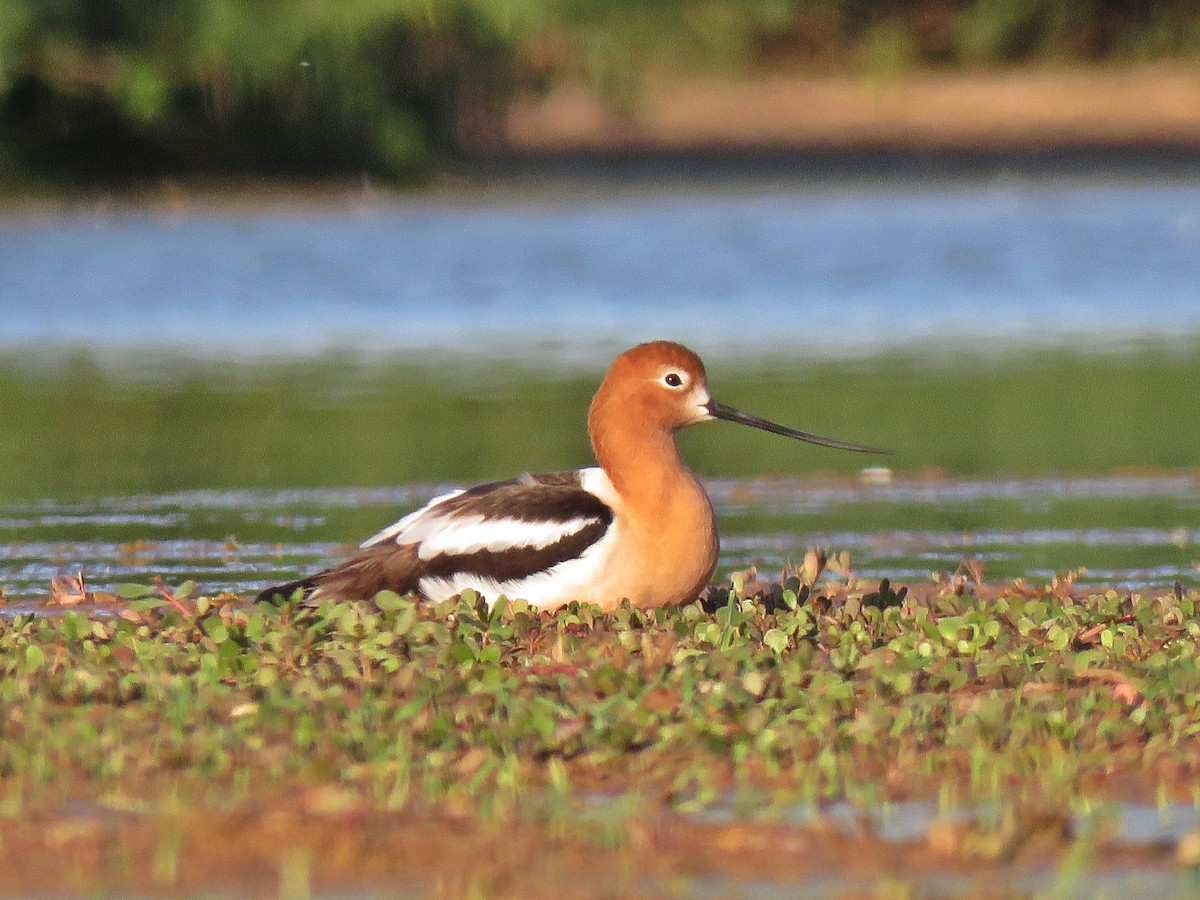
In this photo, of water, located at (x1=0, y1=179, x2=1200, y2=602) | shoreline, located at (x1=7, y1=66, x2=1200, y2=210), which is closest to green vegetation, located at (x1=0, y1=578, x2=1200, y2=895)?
water, located at (x1=0, y1=179, x2=1200, y2=602)

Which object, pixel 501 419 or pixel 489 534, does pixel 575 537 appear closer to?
pixel 489 534

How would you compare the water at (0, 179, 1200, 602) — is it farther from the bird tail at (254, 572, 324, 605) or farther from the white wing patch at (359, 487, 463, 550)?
the white wing patch at (359, 487, 463, 550)

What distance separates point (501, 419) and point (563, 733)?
306 inches

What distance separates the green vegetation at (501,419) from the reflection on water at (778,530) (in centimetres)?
51

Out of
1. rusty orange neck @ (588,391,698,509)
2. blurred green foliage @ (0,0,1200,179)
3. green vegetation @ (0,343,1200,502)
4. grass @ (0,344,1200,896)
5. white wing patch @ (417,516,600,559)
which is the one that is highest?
blurred green foliage @ (0,0,1200,179)

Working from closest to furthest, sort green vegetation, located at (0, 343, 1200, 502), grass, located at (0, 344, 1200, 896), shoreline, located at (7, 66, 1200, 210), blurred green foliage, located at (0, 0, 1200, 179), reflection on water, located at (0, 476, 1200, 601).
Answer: grass, located at (0, 344, 1200, 896), reflection on water, located at (0, 476, 1200, 601), green vegetation, located at (0, 343, 1200, 502), blurred green foliage, located at (0, 0, 1200, 179), shoreline, located at (7, 66, 1200, 210)

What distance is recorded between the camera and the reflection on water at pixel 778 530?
9172mm

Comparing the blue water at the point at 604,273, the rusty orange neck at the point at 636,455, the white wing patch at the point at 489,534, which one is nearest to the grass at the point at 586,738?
the white wing patch at the point at 489,534

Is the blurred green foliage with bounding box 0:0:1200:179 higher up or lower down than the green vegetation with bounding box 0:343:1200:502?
higher up

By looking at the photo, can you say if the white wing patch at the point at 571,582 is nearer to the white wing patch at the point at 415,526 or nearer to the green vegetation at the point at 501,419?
the white wing patch at the point at 415,526

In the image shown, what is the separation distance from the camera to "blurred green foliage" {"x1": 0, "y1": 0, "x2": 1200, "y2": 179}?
28.0 metres

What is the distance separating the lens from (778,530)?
10.1 m

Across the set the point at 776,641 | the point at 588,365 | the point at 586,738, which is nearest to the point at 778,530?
the point at 776,641

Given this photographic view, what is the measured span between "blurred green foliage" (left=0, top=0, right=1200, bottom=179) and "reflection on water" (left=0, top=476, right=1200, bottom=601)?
17.5 meters
